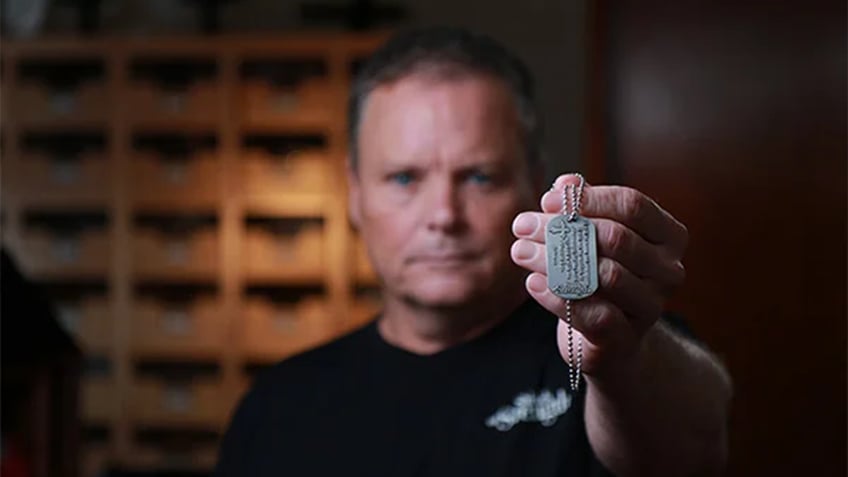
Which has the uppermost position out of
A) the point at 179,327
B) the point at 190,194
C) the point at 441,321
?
the point at 441,321

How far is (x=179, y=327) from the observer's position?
206 cm

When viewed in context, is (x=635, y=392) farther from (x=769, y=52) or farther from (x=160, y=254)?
(x=160, y=254)

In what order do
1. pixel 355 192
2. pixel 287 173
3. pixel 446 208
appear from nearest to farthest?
pixel 446 208 → pixel 355 192 → pixel 287 173

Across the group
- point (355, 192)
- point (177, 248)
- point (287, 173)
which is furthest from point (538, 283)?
point (177, 248)

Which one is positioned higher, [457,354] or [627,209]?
[627,209]

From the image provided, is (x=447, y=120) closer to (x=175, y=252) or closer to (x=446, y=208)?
(x=446, y=208)

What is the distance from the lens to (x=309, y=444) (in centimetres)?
71


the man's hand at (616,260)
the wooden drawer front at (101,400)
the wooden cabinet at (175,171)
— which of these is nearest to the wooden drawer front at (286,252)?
the wooden cabinet at (175,171)

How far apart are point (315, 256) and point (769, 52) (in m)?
1.37

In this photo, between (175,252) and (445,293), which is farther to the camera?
(175,252)

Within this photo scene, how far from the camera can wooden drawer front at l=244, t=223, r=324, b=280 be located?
2012 mm

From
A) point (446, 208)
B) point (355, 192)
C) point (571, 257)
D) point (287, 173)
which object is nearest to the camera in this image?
point (571, 257)

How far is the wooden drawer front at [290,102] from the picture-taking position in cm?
200

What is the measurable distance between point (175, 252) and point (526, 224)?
5.83 feet
